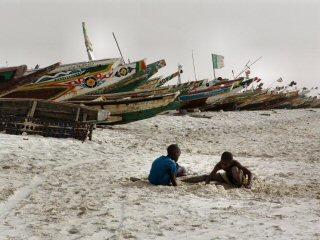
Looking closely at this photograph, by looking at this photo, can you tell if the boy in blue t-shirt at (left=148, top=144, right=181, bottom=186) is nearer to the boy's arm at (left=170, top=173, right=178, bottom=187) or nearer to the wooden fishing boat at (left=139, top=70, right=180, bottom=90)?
the boy's arm at (left=170, top=173, right=178, bottom=187)

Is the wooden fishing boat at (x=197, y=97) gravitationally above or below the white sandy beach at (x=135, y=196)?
above

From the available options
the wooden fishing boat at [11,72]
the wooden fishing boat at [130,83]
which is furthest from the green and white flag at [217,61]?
the wooden fishing boat at [11,72]

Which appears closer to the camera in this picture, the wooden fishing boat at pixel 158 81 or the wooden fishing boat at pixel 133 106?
the wooden fishing boat at pixel 133 106

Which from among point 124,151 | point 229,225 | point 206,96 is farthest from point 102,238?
point 206,96

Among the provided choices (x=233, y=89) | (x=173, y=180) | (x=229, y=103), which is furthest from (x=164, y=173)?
(x=229, y=103)

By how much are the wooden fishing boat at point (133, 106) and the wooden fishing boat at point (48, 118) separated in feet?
6.92

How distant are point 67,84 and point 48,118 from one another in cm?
428

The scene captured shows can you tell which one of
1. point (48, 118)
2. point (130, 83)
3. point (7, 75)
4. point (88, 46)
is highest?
point (88, 46)

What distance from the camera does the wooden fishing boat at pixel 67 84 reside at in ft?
45.2

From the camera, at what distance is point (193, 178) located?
595 cm

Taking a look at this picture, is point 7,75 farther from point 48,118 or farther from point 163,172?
point 163,172

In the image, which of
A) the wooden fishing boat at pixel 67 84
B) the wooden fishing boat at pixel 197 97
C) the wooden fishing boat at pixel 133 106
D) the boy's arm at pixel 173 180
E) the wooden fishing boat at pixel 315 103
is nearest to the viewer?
the boy's arm at pixel 173 180

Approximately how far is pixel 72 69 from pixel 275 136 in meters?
7.82

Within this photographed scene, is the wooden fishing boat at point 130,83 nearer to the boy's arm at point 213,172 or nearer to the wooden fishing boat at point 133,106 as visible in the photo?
the wooden fishing boat at point 133,106
